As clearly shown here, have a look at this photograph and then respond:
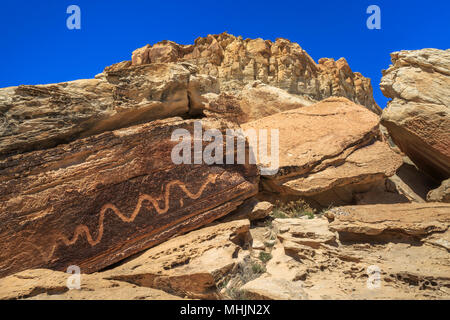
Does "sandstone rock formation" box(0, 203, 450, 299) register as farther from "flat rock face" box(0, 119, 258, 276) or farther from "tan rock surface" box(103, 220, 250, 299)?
"flat rock face" box(0, 119, 258, 276)

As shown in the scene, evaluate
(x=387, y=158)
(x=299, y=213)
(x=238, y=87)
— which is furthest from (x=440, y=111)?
(x=238, y=87)

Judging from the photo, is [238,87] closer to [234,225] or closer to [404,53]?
[404,53]

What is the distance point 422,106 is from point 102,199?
652 centimetres

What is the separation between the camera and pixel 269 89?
349 inches

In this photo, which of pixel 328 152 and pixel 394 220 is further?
pixel 328 152

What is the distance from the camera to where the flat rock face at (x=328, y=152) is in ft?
20.0

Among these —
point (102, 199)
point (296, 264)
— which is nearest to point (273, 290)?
point (296, 264)

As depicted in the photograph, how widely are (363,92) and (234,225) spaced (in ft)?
114

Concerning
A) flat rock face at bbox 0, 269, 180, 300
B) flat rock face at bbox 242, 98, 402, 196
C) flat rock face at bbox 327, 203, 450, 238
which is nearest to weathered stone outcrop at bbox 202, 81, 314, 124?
flat rock face at bbox 242, 98, 402, 196

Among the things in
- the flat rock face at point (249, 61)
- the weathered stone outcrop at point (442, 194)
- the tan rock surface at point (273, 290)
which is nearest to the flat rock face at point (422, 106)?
the weathered stone outcrop at point (442, 194)

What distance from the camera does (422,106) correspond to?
6.29 meters

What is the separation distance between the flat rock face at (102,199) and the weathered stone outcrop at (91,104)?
0.31 metres

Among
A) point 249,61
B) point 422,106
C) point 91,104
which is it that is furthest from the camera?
point 249,61

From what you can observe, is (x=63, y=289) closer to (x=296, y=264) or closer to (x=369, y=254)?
(x=296, y=264)
